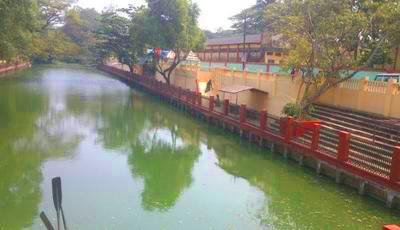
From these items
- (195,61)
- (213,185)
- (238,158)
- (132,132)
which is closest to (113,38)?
(195,61)

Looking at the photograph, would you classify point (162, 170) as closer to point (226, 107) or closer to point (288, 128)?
point (288, 128)

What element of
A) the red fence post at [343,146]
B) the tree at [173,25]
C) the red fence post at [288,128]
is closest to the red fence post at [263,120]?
the red fence post at [288,128]

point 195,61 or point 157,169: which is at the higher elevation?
point 195,61

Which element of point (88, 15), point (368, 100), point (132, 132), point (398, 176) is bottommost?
point (132, 132)

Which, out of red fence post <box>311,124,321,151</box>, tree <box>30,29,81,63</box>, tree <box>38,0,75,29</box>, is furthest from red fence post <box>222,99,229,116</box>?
tree <box>38,0,75,29</box>

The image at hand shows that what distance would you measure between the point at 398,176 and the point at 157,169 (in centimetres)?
845

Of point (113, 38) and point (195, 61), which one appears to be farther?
point (113, 38)

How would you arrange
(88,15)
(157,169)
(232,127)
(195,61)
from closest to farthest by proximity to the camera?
(157,169) → (232,127) → (195,61) → (88,15)

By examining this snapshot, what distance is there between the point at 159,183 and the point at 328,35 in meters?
9.84

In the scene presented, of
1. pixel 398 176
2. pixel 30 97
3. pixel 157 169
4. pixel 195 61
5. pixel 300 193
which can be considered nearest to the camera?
pixel 398 176

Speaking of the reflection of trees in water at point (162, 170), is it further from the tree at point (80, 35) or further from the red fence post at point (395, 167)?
the tree at point (80, 35)

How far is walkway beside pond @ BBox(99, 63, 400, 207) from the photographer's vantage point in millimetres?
13000

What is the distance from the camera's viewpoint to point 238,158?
1942 centimetres

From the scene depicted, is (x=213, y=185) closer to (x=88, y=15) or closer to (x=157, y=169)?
(x=157, y=169)
